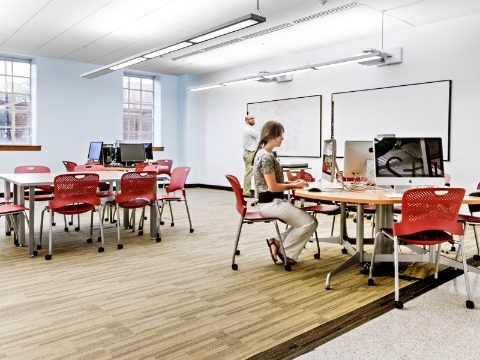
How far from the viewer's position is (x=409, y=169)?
11.2 ft

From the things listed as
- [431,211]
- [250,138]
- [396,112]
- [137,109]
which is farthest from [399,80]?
[137,109]

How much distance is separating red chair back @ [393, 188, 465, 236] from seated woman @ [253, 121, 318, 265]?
88 cm

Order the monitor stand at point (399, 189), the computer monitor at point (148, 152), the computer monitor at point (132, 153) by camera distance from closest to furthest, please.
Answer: the monitor stand at point (399, 189) < the computer monitor at point (132, 153) < the computer monitor at point (148, 152)

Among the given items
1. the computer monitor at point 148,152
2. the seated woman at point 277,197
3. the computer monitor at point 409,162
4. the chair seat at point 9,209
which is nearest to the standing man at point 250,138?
the computer monitor at point 148,152

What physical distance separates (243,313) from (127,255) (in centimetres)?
184

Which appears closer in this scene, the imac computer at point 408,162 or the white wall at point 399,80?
the imac computer at point 408,162

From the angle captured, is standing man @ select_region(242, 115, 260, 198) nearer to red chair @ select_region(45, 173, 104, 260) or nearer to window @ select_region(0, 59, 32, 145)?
red chair @ select_region(45, 173, 104, 260)

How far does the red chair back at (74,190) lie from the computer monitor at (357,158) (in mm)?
2462

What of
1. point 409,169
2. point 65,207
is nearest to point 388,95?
point 409,169

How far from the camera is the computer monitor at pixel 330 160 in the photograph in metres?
3.50

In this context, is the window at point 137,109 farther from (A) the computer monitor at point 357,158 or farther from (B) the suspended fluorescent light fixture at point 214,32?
(A) the computer monitor at point 357,158

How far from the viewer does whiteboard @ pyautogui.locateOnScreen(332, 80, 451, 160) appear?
6.27 metres

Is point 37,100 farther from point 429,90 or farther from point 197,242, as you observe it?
point 429,90

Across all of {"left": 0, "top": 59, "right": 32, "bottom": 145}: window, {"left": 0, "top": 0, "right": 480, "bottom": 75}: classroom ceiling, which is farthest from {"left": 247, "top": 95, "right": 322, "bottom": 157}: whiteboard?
{"left": 0, "top": 59, "right": 32, "bottom": 145}: window
